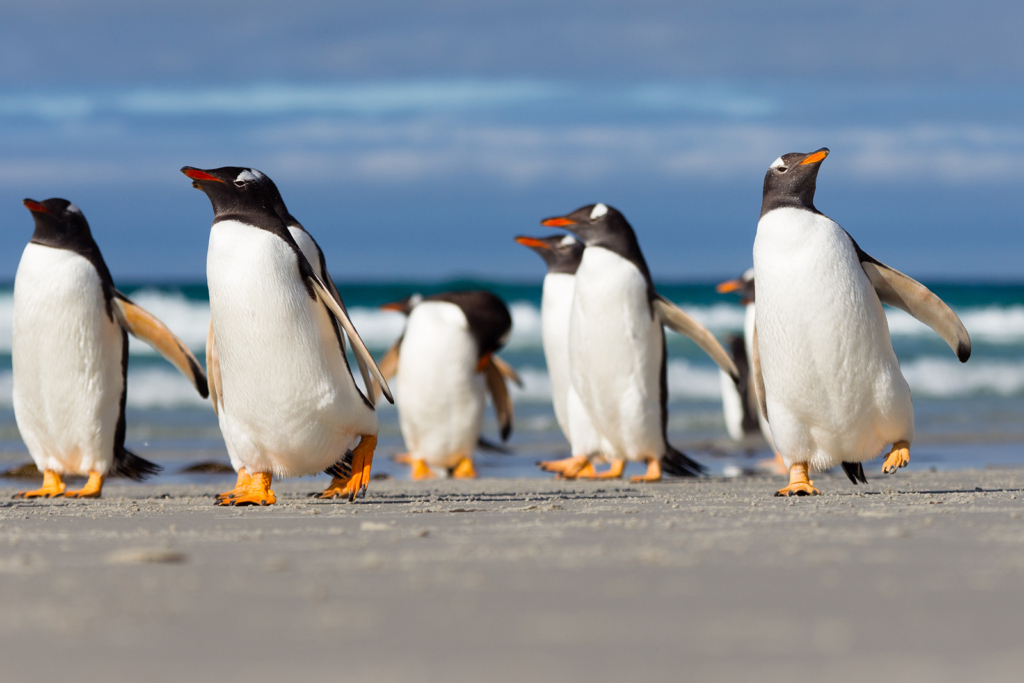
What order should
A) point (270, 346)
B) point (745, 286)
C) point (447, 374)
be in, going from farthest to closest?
point (745, 286), point (447, 374), point (270, 346)

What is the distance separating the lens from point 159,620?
94.9 inches

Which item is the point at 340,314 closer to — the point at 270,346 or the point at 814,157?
the point at 270,346

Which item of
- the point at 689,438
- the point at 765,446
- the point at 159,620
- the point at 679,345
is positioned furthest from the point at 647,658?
the point at 679,345

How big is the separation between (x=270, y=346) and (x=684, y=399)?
14.8m

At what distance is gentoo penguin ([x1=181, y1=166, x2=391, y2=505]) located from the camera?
17.0ft

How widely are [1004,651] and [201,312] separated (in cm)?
2986

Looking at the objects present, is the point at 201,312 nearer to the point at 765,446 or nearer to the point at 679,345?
the point at 679,345

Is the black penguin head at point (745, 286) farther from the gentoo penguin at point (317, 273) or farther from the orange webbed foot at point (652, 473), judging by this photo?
the gentoo penguin at point (317, 273)

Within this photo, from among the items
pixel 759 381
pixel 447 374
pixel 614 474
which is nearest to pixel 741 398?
pixel 447 374

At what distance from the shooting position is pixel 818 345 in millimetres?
5387

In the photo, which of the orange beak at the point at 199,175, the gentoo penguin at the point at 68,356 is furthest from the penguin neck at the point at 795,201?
the gentoo penguin at the point at 68,356

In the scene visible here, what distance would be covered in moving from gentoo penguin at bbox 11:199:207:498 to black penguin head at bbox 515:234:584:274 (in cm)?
401

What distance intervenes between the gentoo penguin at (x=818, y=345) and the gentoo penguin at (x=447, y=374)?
4280 millimetres

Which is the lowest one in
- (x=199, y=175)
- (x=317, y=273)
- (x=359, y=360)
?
(x=359, y=360)
